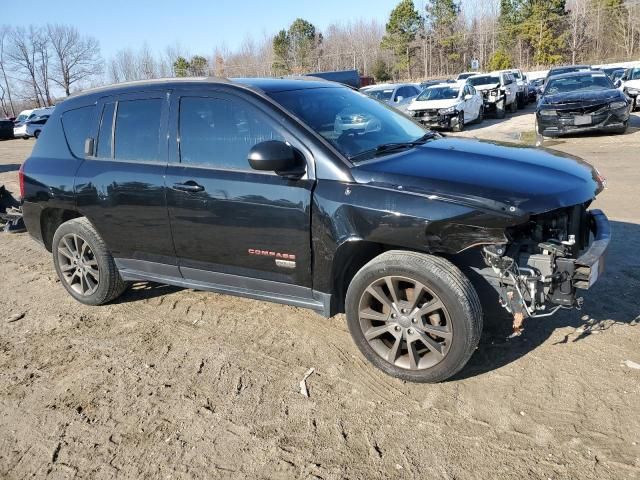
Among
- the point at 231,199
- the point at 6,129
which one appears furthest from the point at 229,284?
the point at 6,129

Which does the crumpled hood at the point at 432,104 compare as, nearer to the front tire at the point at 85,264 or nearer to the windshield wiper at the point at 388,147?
the windshield wiper at the point at 388,147

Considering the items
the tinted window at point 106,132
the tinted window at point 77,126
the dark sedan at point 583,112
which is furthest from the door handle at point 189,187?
the dark sedan at point 583,112

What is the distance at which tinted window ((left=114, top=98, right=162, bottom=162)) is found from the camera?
4121 millimetres

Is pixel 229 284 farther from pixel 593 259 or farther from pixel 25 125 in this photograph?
pixel 25 125

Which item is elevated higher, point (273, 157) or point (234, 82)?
point (234, 82)

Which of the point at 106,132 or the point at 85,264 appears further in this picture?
the point at 85,264

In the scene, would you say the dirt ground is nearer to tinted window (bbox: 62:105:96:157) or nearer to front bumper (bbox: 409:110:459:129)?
tinted window (bbox: 62:105:96:157)

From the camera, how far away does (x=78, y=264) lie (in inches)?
190

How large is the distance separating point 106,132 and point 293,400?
276cm

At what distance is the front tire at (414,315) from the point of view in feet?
9.96

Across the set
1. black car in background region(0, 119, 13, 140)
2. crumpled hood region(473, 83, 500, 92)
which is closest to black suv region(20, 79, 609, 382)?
crumpled hood region(473, 83, 500, 92)

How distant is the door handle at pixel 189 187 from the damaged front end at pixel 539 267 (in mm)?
2003

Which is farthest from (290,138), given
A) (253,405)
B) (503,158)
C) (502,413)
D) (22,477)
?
(22,477)

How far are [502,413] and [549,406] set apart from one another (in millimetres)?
278
